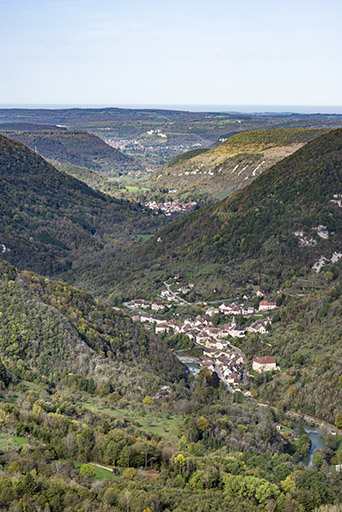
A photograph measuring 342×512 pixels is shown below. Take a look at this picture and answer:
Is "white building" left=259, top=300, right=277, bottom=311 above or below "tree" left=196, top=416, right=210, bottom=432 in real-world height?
above

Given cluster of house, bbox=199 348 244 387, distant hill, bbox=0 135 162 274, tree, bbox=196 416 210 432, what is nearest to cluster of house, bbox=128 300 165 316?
cluster of house, bbox=199 348 244 387

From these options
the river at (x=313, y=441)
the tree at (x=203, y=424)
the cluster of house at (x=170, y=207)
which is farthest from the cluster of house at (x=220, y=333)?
the cluster of house at (x=170, y=207)

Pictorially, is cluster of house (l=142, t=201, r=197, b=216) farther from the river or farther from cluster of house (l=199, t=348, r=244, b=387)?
the river

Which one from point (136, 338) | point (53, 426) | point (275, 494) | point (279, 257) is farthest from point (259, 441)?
point (279, 257)

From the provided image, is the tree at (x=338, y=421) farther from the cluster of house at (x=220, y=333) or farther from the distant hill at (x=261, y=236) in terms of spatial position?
the distant hill at (x=261, y=236)

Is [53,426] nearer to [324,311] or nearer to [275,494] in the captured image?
[275,494]

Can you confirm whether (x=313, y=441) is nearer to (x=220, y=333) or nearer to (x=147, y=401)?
(x=147, y=401)
